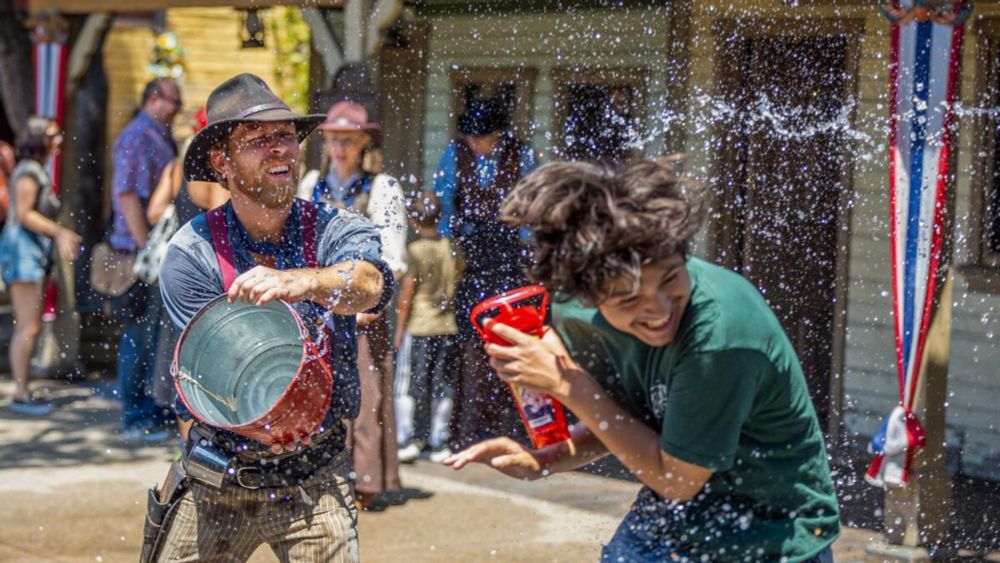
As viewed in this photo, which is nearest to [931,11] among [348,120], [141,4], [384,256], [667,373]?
[384,256]

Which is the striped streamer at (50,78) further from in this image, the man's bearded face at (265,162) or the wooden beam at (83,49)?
the man's bearded face at (265,162)

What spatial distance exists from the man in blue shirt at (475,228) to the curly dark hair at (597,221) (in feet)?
15.5

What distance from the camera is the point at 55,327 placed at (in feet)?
34.8

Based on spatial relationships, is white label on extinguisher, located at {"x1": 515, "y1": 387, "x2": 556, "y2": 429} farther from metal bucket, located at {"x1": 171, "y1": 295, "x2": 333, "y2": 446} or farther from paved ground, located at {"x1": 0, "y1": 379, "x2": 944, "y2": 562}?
paved ground, located at {"x1": 0, "y1": 379, "x2": 944, "y2": 562}

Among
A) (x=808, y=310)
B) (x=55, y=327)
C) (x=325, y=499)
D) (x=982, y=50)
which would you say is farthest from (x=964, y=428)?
(x=55, y=327)

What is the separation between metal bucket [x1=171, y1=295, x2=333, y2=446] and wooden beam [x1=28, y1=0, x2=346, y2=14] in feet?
18.0

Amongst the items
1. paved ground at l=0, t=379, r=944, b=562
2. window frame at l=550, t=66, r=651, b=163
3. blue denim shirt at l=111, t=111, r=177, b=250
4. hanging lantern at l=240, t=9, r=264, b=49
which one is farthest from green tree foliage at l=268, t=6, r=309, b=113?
paved ground at l=0, t=379, r=944, b=562

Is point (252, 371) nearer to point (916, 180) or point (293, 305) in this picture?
point (293, 305)

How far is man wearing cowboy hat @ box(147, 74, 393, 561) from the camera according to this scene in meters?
3.46

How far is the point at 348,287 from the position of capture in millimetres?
3346

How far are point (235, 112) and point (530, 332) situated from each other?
3.92ft

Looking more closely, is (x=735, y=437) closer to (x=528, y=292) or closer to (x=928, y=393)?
(x=528, y=292)

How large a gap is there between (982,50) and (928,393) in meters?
2.52

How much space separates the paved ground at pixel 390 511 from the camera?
236 inches
